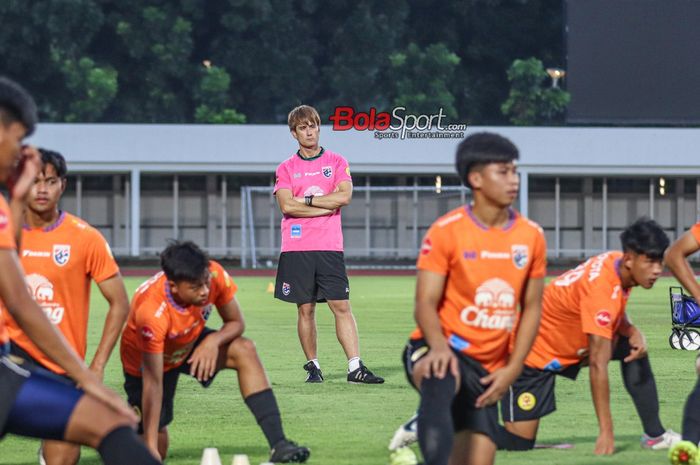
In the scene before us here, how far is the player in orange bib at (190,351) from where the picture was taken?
712 cm

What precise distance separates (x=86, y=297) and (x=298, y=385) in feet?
13.9

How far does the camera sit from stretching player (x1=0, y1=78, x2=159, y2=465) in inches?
175

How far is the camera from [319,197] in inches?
460

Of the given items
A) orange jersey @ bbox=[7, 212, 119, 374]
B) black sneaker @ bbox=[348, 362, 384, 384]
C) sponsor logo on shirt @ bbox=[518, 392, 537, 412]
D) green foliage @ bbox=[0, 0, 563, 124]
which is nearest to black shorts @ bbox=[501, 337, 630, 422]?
sponsor logo on shirt @ bbox=[518, 392, 537, 412]

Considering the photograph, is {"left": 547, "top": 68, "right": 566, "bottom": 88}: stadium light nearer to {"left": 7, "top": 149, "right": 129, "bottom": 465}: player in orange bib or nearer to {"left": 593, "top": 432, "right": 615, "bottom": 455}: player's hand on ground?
{"left": 593, "top": 432, "right": 615, "bottom": 455}: player's hand on ground

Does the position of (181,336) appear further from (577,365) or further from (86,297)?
(577,365)

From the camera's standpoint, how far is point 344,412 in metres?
9.45

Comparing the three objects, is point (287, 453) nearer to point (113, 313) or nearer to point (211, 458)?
point (211, 458)

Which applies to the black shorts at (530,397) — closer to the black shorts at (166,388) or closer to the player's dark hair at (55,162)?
the black shorts at (166,388)

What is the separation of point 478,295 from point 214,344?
1.88 metres

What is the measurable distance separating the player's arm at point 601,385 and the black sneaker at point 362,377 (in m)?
3.72

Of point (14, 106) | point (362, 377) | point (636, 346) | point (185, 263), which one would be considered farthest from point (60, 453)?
point (362, 377)

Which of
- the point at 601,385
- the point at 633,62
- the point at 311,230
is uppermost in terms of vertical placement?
the point at 633,62

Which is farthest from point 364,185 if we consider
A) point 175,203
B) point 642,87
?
point 642,87
